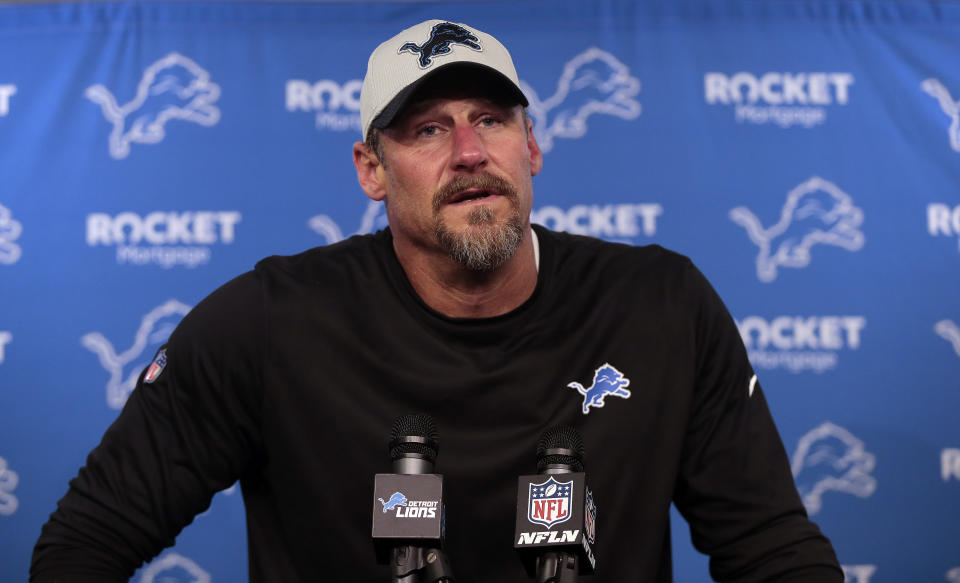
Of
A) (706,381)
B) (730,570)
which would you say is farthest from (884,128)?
(730,570)

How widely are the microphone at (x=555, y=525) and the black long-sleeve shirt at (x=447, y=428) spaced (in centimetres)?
41

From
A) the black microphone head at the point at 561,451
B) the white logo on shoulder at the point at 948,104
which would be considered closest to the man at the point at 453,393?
the black microphone head at the point at 561,451

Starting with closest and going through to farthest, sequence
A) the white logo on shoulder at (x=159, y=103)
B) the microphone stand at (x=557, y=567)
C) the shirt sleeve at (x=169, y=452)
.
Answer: the microphone stand at (x=557, y=567), the shirt sleeve at (x=169, y=452), the white logo on shoulder at (x=159, y=103)

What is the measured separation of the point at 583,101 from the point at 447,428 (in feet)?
5.62

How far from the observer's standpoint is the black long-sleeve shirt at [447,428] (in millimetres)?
1229

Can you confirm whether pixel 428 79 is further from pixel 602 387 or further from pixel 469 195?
pixel 602 387

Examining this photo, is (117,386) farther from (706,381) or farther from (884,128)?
(884,128)

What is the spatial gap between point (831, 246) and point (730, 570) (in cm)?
173

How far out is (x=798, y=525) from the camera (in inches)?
47.3

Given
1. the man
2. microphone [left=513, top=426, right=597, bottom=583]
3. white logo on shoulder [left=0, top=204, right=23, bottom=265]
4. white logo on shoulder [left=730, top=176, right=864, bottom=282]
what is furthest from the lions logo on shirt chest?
white logo on shoulder [left=0, top=204, right=23, bottom=265]

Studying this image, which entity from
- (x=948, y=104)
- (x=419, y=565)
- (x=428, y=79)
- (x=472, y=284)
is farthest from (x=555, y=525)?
(x=948, y=104)

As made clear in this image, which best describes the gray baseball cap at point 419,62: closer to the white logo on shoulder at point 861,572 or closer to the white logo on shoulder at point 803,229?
the white logo on shoulder at point 803,229

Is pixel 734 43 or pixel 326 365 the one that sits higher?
pixel 734 43

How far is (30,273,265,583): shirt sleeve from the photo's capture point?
1.15 meters
